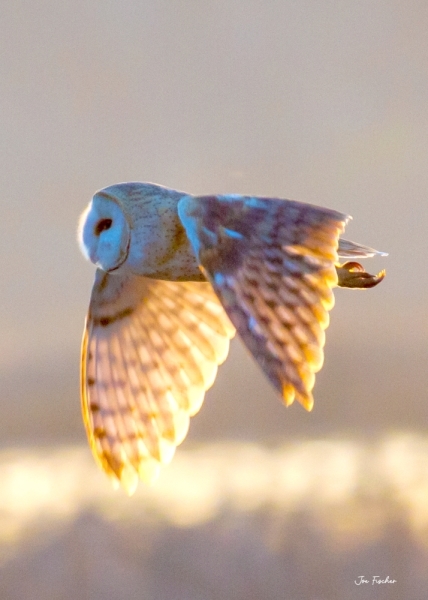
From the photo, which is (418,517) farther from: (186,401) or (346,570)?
(186,401)

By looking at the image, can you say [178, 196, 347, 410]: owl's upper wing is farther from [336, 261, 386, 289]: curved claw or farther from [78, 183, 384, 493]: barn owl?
[336, 261, 386, 289]: curved claw

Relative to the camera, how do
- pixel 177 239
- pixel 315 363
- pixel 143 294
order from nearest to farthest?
pixel 315 363 < pixel 177 239 < pixel 143 294

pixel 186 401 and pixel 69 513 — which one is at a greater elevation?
pixel 186 401

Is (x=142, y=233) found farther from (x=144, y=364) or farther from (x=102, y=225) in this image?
(x=144, y=364)

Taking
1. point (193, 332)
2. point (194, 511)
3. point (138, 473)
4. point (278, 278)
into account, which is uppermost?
point (278, 278)

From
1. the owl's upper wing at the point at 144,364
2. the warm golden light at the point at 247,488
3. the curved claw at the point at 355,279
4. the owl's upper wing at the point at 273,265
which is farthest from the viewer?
the warm golden light at the point at 247,488

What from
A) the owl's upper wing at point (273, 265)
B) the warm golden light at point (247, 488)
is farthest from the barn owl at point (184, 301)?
the warm golden light at point (247, 488)

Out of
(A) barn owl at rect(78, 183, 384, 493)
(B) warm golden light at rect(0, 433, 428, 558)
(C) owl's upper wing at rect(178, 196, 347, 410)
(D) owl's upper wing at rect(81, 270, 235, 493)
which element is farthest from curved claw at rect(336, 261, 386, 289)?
(B) warm golden light at rect(0, 433, 428, 558)

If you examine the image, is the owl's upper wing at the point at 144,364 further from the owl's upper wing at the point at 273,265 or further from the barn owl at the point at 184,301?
the owl's upper wing at the point at 273,265

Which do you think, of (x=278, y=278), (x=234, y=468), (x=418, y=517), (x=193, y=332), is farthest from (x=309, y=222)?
(x=418, y=517)
